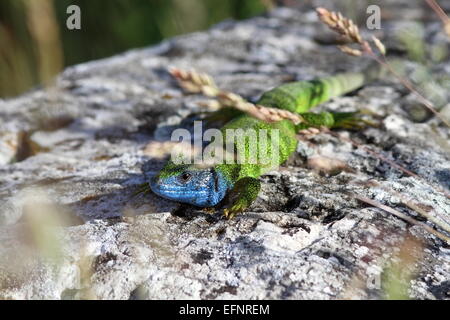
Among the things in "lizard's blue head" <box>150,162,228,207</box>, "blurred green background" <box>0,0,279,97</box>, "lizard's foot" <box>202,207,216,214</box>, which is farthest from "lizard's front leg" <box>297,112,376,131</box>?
"blurred green background" <box>0,0,279,97</box>

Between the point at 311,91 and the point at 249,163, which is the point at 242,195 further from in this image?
the point at 311,91

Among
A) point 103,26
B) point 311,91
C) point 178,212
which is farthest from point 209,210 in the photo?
point 103,26

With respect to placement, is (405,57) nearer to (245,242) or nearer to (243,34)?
(243,34)

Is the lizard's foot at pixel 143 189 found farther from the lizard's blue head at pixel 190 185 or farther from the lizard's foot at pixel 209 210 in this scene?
the lizard's foot at pixel 209 210

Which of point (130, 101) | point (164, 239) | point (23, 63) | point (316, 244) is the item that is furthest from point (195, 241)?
point (23, 63)

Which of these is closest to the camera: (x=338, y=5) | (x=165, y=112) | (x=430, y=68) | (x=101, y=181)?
(x=101, y=181)

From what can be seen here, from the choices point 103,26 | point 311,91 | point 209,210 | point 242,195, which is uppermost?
point 103,26
